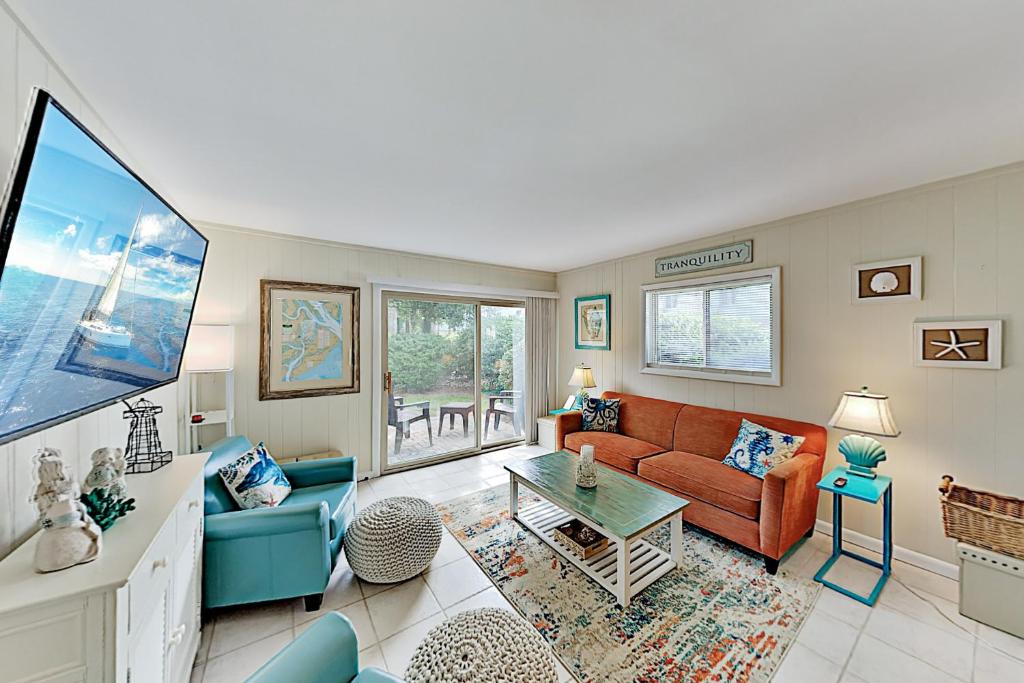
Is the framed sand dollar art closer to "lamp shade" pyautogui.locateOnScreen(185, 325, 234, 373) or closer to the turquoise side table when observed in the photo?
the turquoise side table

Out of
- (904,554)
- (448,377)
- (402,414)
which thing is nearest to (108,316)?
(402,414)

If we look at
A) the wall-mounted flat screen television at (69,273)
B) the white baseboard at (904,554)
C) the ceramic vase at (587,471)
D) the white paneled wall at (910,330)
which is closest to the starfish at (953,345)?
the white paneled wall at (910,330)

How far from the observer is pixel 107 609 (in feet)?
3.05

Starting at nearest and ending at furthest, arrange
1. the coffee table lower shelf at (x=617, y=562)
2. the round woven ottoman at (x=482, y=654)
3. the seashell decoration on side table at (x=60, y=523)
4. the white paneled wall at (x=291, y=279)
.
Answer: the seashell decoration on side table at (x=60, y=523) < the round woven ottoman at (x=482, y=654) < the coffee table lower shelf at (x=617, y=562) < the white paneled wall at (x=291, y=279)

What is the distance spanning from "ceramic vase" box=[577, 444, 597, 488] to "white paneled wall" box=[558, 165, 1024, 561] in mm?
1679

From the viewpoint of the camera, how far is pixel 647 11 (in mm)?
1115

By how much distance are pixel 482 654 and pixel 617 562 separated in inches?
49.1

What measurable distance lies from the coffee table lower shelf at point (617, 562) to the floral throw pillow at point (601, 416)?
128cm

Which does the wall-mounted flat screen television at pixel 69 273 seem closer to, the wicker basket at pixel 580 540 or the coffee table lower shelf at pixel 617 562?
the coffee table lower shelf at pixel 617 562

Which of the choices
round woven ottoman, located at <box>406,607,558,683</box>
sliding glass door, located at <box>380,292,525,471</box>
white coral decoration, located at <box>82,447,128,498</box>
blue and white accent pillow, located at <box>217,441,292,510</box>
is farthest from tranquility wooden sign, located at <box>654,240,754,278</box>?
white coral decoration, located at <box>82,447,128,498</box>

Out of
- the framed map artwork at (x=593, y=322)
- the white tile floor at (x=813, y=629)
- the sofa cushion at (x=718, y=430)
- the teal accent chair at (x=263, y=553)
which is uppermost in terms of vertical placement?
the framed map artwork at (x=593, y=322)

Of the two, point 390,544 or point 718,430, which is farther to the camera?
point 718,430

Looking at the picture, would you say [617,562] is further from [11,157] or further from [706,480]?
[11,157]

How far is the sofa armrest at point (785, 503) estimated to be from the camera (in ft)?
7.51
